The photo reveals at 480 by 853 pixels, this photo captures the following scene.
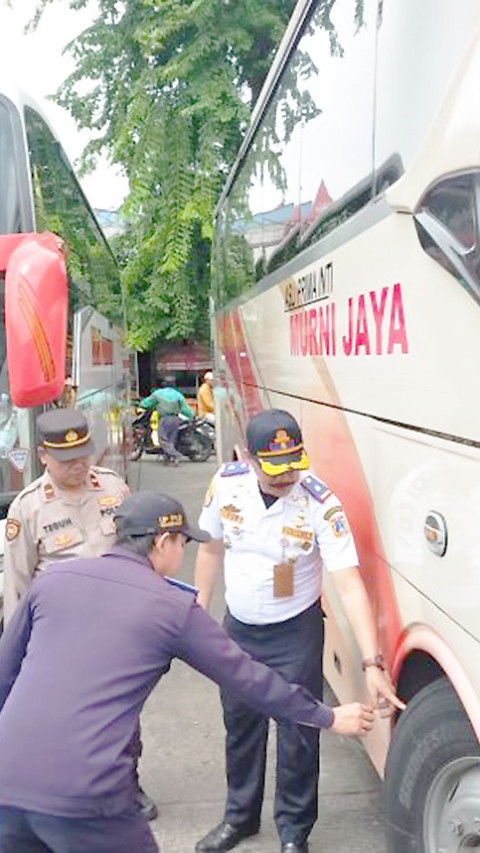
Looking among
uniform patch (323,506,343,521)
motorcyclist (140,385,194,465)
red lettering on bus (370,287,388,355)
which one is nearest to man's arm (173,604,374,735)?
uniform patch (323,506,343,521)

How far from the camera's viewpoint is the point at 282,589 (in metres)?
3.21

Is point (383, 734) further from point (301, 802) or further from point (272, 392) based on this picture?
point (272, 392)

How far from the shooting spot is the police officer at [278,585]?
3070 mm

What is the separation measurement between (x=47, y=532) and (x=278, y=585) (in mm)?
926

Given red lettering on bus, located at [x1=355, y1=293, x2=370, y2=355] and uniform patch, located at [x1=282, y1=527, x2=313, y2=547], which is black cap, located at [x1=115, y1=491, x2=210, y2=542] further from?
red lettering on bus, located at [x1=355, y1=293, x2=370, y2=355]

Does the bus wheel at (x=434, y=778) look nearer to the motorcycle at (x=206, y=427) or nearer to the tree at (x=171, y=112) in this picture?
the tree at (x=171, y=112)

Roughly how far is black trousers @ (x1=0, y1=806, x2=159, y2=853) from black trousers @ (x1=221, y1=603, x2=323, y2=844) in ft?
3.67

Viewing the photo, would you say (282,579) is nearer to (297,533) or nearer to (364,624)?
(297,533)

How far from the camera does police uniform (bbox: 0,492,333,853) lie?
80.8 inches

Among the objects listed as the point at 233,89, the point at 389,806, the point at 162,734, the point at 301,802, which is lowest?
the point at 162,734

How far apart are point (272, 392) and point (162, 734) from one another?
79.0 inches

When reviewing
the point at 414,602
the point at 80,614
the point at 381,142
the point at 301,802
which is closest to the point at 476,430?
the point at 414,602

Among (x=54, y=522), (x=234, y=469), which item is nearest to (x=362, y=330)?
(x=234, y=469)

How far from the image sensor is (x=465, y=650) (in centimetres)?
222
